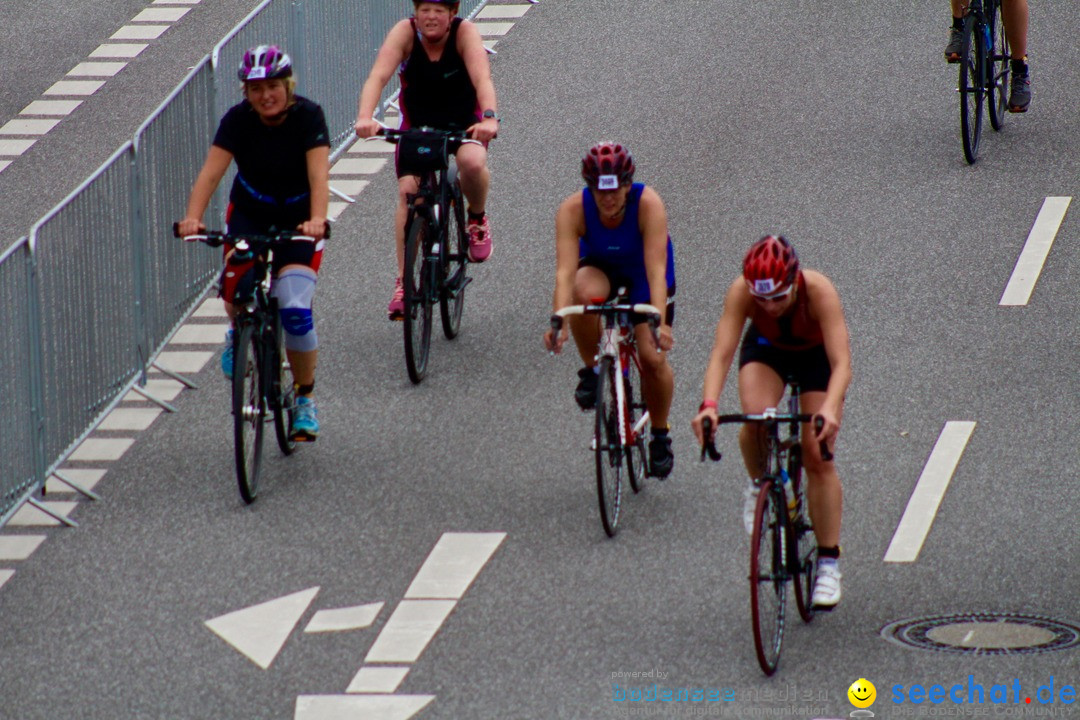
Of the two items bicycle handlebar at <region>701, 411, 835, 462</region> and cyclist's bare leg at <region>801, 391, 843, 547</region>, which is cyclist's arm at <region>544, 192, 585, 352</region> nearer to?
cyclist's bare leg at <region>801, 391, 843, 547</region>

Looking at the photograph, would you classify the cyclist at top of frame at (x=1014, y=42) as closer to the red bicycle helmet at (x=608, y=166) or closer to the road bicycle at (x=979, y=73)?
the road bicycle at (x=979, y=73)

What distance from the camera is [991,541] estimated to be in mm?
11750

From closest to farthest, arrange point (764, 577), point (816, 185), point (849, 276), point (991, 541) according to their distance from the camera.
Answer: point (764, 577) < point (991, 541) < point (849, 276) < point (816, 185)

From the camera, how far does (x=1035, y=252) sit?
15969mm

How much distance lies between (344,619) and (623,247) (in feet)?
8.39

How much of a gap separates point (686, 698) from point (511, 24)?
1255 cm

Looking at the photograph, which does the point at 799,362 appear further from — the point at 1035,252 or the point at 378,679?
the point at 1035,252

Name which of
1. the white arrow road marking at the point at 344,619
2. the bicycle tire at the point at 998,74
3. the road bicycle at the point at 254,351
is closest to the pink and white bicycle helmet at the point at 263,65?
the road bicycle at the point at 254,351

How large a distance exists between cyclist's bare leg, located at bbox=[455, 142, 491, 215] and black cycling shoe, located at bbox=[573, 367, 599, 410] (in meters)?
2.59

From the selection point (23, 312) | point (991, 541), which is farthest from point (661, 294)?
point (23, 312)

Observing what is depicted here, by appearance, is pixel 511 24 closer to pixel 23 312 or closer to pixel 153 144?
pixel 153 144

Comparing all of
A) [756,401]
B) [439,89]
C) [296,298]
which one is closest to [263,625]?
[296,298]

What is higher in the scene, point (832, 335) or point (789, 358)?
point (832, 335)

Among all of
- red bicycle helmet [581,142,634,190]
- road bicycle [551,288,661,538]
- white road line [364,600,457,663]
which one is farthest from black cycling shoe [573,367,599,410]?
white road line [364,600,457,663]
